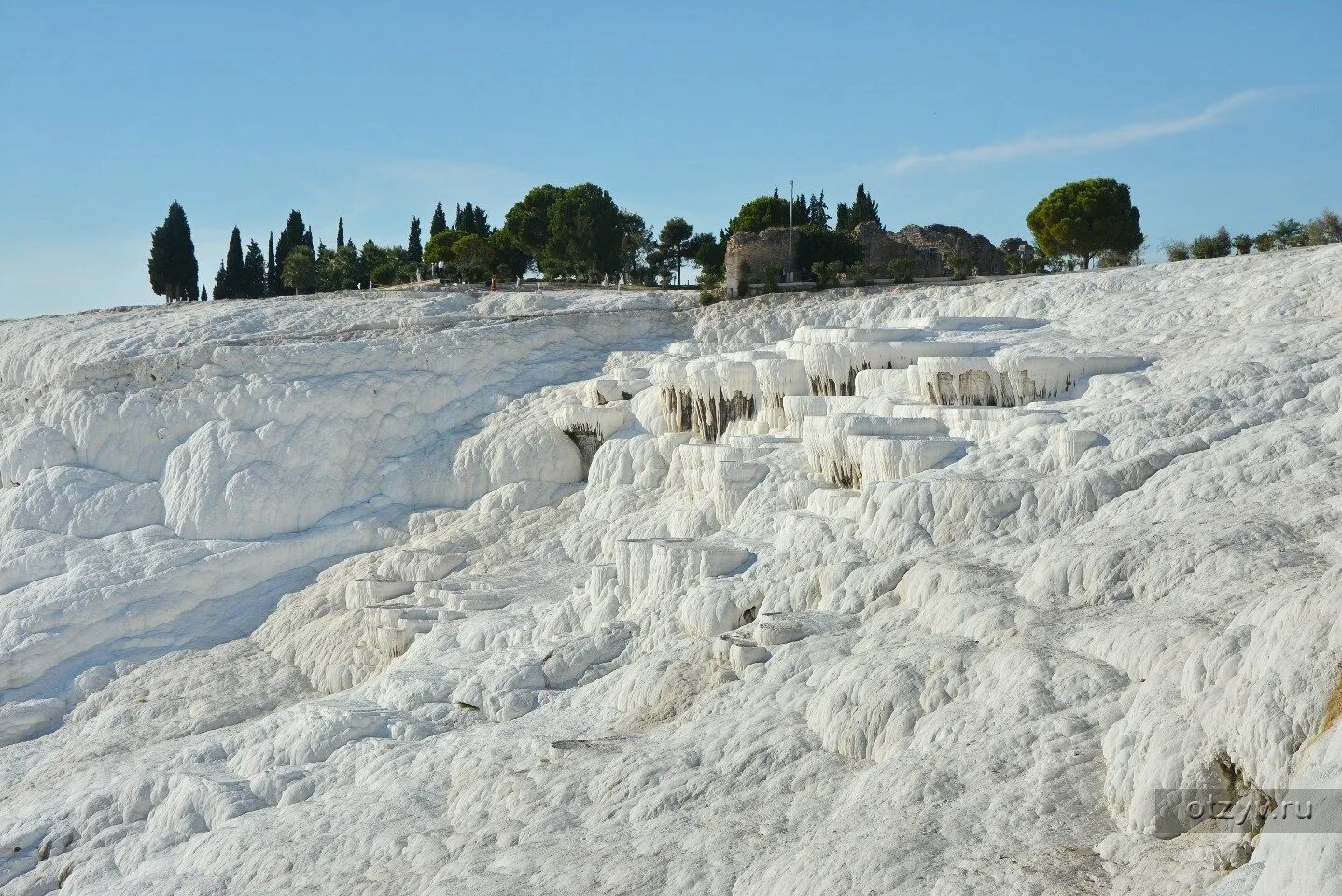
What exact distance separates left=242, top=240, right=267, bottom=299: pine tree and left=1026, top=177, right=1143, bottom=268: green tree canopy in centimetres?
3093

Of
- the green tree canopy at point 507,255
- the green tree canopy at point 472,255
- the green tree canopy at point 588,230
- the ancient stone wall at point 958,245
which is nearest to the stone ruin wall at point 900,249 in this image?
the ancient stone wall at point 958,245

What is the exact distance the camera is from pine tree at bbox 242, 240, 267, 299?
55.7 metres

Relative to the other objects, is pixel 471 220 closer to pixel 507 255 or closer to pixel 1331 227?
pixel 507 255

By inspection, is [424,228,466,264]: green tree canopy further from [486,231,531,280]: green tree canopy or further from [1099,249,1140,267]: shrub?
[1099,249,1140,267]: shrub

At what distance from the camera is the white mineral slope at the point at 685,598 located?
11562mm

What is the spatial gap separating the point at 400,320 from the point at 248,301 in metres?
6.22

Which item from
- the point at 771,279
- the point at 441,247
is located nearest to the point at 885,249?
the point at 771,279

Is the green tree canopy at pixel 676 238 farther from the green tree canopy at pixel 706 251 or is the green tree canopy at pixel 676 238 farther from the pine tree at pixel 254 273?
the pine tree at pixel 254 273

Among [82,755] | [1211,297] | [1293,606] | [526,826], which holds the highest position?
[1211,297]

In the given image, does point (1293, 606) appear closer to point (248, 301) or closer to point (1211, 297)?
point (1211, 297)

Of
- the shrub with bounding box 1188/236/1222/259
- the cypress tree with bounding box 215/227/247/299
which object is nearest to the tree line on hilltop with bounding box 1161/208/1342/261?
the shrub with bounding box 1188/236/1222/259

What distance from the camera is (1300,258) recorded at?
84.9ft

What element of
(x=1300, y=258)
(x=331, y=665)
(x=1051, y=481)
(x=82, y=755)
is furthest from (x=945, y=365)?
(x=82, y=755)

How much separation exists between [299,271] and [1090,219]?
93.5ft
